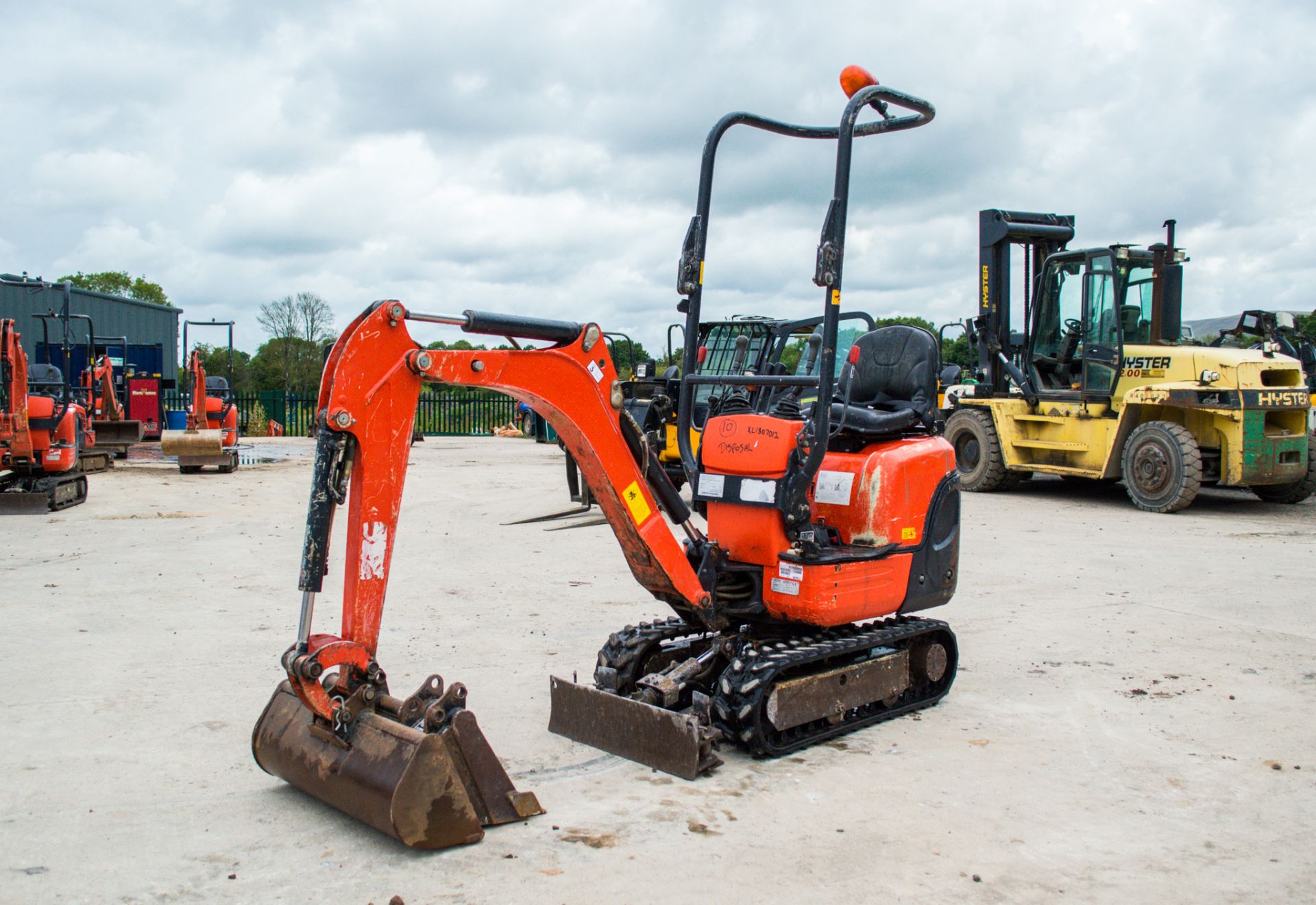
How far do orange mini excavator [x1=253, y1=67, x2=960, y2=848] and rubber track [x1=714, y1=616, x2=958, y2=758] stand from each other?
12 millimetres

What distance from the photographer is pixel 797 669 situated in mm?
5000

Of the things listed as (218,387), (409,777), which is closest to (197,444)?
(218,387)

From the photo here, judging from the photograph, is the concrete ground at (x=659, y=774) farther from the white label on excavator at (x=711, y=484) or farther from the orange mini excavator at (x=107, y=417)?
the orange mini excavator at (x=107, y=417)

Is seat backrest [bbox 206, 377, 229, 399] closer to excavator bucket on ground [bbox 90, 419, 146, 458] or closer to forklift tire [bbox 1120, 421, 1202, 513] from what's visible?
excavator bucket on ground [bbox 90, 419, 146, 458]

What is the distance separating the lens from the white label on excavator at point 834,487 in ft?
17.7

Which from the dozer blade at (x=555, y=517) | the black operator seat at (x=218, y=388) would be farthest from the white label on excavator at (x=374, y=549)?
the black operator seat at (x=218, y=388)

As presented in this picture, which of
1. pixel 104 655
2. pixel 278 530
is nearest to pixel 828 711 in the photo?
pixel 104 655

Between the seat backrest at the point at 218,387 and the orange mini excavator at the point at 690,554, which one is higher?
the seat backrest at the point at 218,387

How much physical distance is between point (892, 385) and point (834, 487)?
3.02 ft

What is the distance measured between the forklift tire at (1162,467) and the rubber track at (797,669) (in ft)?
27.1

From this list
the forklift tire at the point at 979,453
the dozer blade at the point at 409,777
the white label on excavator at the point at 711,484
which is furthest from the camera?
the forklift tire at the point at 979,453

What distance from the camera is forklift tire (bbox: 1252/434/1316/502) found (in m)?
13.4

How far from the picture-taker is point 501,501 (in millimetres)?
14016

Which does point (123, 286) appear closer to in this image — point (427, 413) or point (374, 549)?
point (427, 413)
